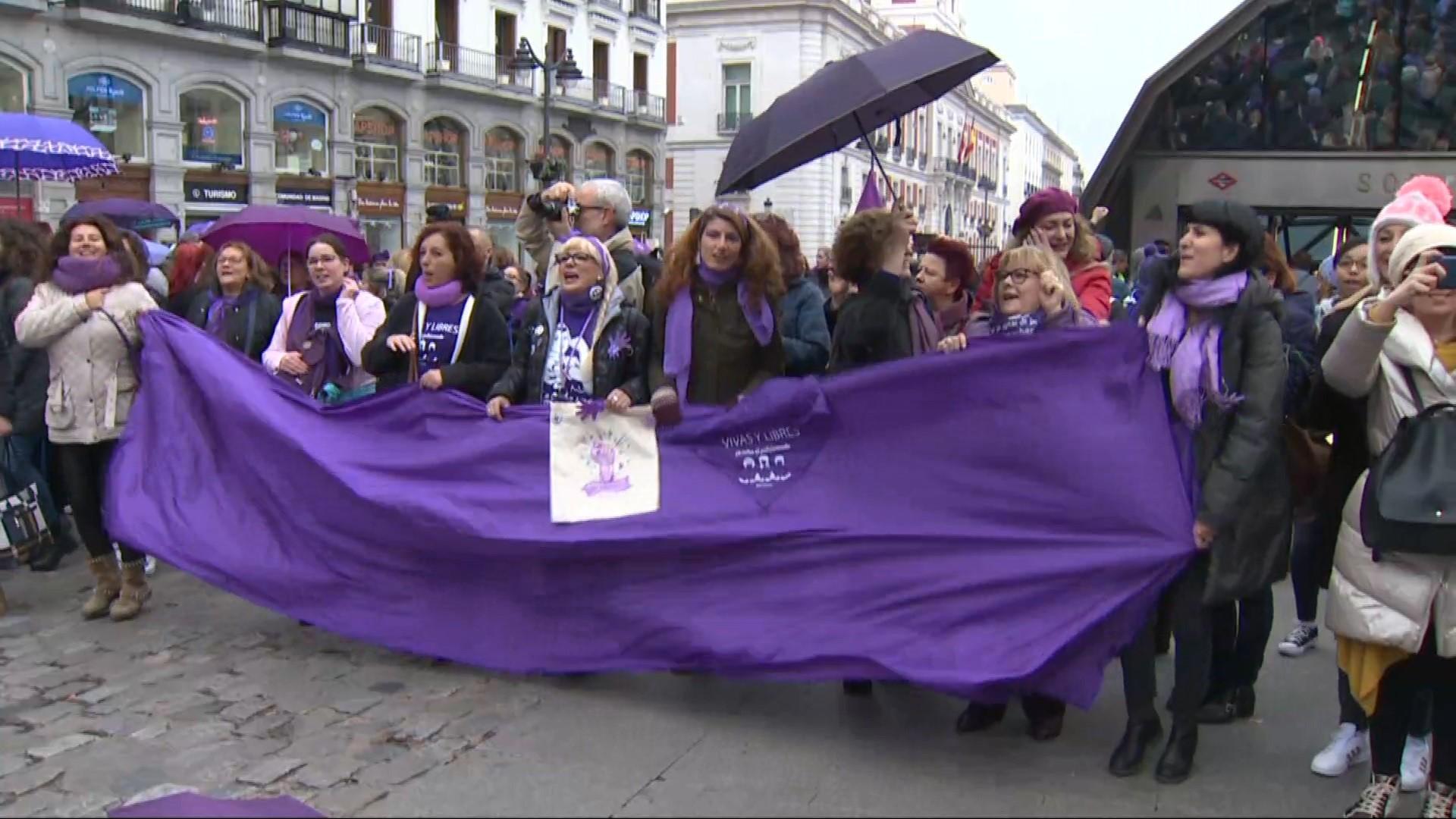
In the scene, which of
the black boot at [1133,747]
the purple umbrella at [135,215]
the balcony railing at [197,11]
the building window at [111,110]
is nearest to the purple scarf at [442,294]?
the black boot at [1133,747]

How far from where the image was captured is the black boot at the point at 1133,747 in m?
4.15

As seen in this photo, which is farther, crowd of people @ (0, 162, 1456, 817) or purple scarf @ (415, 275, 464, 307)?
purple scarf @ (415, 275, 464, 307)

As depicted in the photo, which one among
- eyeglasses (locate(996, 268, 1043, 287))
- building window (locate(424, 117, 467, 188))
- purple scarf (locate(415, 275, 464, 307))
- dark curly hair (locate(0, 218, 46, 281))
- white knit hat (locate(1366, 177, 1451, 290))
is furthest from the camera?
building window (locate(424, 117, 467, 188))

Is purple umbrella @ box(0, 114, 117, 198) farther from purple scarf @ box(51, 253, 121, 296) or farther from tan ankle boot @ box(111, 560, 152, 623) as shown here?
tan ankle boot @ box(111, 560, 152, 623)

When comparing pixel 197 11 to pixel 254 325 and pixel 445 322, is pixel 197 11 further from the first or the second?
pixel 445 322

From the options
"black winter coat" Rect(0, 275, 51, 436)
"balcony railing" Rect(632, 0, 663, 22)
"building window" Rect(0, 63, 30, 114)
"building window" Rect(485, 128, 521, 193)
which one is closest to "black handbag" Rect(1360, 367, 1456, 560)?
"black winter coat" Rect(0, 275, 51, 436)

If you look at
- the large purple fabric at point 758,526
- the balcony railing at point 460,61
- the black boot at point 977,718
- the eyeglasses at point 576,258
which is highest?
the balcony railing at point 460,61

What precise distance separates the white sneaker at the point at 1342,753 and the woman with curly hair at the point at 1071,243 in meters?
1.80

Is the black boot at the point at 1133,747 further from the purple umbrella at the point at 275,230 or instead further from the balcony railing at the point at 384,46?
the balcony railing at the point at 384,46

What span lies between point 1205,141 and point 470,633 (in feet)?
19.5

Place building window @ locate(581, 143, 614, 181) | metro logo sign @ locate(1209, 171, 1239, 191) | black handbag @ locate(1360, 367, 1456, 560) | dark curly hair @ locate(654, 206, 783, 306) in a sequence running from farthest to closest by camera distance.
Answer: building window @ locate(581, 143, 614, 181), metro logo sign @ locate(1209, 171, 1239, 191), dark curly hair @ locate(654, 206, 783, 306), black handbag @ locate(1360, 367, 1456, 560)

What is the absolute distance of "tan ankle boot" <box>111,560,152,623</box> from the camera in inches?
240

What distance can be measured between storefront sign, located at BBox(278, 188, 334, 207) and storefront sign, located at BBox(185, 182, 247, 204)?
89 cm

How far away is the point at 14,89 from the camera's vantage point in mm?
23359
